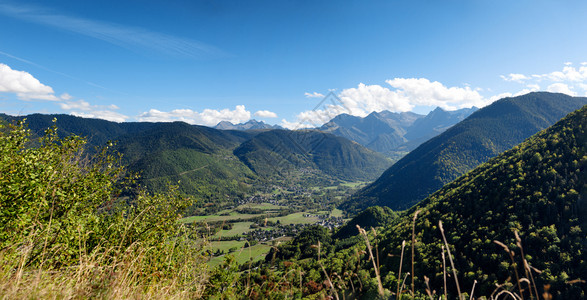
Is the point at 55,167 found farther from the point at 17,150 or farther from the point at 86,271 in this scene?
the point at 86,271

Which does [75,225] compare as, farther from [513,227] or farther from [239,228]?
[239,228]

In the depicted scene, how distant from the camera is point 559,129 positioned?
86.6m

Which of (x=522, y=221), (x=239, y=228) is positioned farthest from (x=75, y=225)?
(x=239, y=228)

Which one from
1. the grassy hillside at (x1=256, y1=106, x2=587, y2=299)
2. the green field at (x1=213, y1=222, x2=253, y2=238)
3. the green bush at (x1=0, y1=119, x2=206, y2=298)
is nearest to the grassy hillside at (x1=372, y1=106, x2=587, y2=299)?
the grassy hillside at (x1=256, y1=106, x2=587, y2=299)

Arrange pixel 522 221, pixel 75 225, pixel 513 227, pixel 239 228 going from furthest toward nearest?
pixel 239 228
pixel 522 221
pixel 513 227
pixel 75 225

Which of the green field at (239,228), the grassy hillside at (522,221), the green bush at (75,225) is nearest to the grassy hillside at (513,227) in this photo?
the grassy hillside at (522,221)

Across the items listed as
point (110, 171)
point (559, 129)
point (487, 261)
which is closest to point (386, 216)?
point (559, 129)

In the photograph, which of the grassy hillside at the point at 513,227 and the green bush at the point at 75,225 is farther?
the grassy hillside at the point at 513,227

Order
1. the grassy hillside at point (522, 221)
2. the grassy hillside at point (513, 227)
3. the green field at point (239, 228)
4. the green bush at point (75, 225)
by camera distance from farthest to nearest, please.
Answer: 1. the green field at point (239, 228)
2. the grassy hillside at point (522, 221)
3. the grassy hillside at point (513, 227)
4. the green bush at point (75, 225)

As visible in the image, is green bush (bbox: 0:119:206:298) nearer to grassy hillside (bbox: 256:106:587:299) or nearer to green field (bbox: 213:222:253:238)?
grassy hillside (bbox: 256:106:587:299)

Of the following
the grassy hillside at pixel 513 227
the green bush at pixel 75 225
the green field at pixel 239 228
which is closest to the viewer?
the green bush at pixel 75 225

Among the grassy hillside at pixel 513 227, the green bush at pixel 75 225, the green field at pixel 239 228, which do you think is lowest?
the green field at pixel 239 228

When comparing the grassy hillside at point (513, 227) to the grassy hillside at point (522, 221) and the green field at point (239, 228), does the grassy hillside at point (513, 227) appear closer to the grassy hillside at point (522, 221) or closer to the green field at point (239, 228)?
the grassy hillside at point (522, 221)

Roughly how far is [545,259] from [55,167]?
7535 cm
